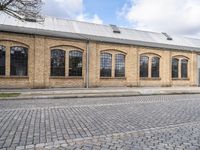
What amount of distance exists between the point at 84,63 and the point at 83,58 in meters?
0.54

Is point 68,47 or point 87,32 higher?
point 87,32

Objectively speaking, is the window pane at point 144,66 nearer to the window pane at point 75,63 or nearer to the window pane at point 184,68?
the window pane at point 184,68

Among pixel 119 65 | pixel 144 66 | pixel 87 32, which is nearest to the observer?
pixel 119 65

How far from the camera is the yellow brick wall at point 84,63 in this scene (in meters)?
21.8

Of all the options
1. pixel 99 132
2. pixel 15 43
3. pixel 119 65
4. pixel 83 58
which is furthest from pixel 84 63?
pixel 99 132

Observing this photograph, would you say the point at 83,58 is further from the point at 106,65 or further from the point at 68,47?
the point at 106,65

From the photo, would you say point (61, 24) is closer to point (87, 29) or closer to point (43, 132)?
point (87, 29)

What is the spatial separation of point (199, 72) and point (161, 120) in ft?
90.1

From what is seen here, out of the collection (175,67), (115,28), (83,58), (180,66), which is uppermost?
(115,28)

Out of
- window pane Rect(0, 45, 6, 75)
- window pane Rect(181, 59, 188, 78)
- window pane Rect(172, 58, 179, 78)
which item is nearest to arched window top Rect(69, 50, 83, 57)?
window pane Rect(0, 45, 6, 75)

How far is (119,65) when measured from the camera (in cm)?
2677

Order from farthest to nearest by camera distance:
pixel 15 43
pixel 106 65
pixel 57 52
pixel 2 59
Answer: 1. pixel 106 65
2. pixel 57 52
3. pixel 15 43
4. pixel 2 59

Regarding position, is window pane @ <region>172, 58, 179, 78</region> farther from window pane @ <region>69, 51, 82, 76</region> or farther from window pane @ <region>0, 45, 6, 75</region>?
window pane @ <region>0, 45, 6, 75</region>

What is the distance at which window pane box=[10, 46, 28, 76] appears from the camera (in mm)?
21797
